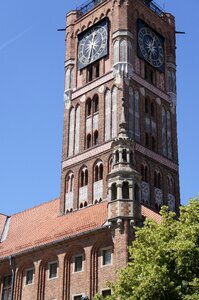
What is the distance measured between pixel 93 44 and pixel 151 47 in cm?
567

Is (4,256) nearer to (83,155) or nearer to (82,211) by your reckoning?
(82,211)

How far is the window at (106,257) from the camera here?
123ft

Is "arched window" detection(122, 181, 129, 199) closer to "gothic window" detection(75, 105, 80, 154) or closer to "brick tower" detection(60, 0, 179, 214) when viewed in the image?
"brick tower" detection(60, 0, 179, 214)

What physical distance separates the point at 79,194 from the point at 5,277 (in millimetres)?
9615

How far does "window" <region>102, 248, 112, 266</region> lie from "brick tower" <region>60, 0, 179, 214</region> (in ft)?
33.1

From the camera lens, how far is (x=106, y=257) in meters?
37.8

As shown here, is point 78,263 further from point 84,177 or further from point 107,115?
point 107,115

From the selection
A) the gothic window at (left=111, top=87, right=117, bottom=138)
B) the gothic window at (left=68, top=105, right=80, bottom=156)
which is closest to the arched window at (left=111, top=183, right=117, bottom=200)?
the gothic window at (left=111, top=87, right=117, bottom=138)

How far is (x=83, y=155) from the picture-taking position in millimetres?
51500

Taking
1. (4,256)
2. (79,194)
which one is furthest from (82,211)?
(4,256)

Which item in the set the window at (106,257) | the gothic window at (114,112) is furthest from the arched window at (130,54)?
the window at (106,257)

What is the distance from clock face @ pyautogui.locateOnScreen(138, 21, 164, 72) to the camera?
5520 cm

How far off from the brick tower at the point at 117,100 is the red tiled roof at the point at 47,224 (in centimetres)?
206

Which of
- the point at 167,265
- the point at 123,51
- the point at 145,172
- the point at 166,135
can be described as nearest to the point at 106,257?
the point at 167,265
